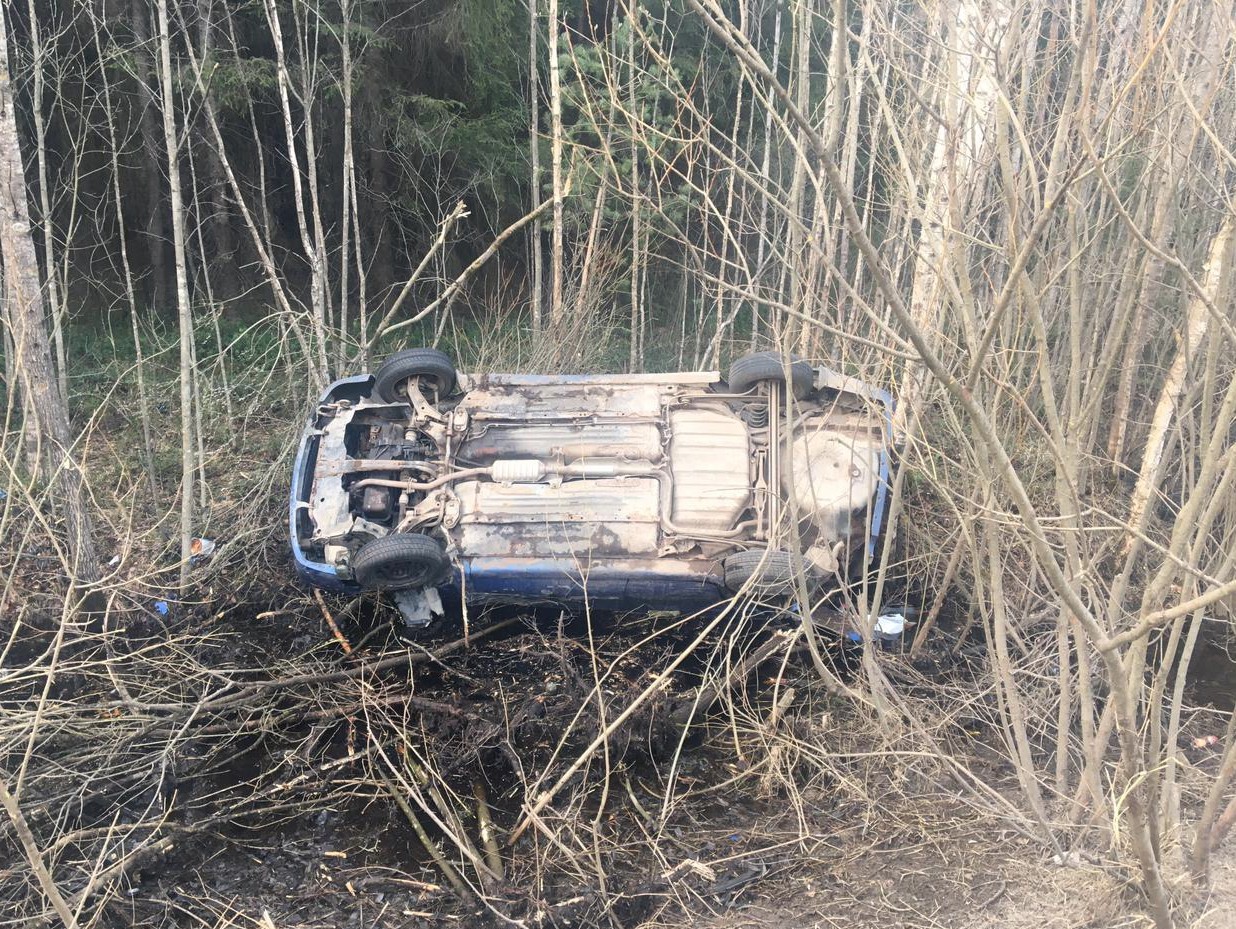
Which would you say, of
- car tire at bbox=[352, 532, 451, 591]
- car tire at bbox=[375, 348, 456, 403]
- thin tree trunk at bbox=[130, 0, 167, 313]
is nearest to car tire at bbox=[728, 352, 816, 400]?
car tire at bbox=[375, 348, 456, 403]

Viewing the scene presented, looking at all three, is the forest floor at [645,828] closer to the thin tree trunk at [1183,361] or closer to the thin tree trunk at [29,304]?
the thin tree trunk at [29,304]

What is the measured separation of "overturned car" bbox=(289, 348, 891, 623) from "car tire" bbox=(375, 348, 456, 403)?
0.01m

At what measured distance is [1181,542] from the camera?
9.49 ft

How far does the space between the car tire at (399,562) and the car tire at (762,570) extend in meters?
1.76

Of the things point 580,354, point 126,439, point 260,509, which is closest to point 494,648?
point 260,509

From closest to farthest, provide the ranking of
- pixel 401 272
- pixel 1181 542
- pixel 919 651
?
pixel 1181 542 < pixel 919 651 < pixel 401 272

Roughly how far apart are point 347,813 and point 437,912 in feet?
3.17

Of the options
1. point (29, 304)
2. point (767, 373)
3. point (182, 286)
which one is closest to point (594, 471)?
point (767, 373)

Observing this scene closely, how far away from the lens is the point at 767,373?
20.1 feet

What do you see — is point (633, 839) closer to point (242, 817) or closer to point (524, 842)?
point (524, 842)

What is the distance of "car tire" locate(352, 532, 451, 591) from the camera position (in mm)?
5320

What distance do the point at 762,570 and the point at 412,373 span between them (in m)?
2.88

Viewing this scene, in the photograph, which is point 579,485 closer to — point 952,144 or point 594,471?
point 594,471

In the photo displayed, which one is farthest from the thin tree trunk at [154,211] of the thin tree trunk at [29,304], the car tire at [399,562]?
the car tire at [399,562]
